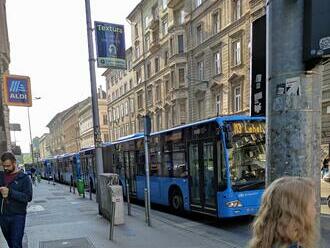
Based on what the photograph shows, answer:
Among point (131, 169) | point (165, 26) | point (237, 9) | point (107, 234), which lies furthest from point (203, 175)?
point (165, 26)

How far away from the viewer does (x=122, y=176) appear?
Answer: 667 inches

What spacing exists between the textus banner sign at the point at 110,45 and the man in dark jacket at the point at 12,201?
255 inches

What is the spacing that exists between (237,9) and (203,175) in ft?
77.5

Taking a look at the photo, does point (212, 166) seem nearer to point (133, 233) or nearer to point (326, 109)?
point (133, 233)

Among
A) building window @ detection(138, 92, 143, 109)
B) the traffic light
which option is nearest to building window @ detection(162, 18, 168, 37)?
building window @ detection(138, 92, 143, 109)

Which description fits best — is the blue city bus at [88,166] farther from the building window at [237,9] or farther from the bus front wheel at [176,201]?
the building window at [237,9]

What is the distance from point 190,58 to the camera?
1516 inches

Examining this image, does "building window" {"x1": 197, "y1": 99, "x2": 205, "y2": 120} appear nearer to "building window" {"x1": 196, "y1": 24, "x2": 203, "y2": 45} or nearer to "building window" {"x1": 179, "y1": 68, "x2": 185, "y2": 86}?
"building window" {"x1": 179, "y1": 68, "x2": 185, "y2": 86}

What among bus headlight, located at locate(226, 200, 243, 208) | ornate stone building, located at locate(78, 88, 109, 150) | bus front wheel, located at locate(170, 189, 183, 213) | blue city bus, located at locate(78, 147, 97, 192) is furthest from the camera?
ornate stone building, located at locate(78, 88, 109, 150)

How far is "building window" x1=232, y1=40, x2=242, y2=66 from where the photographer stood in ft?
99.5

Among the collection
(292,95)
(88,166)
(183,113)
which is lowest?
(88,166)

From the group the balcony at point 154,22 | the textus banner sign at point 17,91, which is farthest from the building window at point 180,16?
the textus banner sign at point 17,91

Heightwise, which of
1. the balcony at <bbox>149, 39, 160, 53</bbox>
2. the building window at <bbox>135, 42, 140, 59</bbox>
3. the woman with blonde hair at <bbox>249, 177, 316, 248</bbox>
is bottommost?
the woman with blonde hair at <bbox>249, 177, 316, 248</bbox>

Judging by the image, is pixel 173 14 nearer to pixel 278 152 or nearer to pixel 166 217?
pixel 166 217
